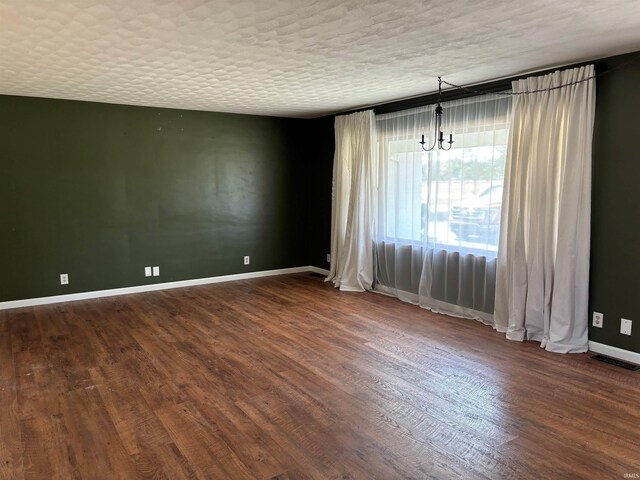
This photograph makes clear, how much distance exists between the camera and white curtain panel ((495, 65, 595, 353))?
364 cm

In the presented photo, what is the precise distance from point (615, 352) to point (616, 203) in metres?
1.22

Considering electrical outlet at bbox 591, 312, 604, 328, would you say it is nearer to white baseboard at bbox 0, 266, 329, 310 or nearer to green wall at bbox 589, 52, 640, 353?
green wall at bbox 589, 52, 640, 353

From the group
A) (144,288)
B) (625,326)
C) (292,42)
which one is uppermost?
(292,42)

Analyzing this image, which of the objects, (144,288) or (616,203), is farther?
(144,288)

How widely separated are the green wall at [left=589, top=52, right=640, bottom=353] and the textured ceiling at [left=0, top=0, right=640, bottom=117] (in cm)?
28

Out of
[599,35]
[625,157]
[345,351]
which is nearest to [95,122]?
[345,351]

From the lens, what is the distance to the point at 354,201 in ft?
19.6

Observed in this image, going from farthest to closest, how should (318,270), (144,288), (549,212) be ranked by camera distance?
(318,270), (144,288), (549,212)

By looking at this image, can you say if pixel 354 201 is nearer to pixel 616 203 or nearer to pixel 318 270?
pixel 318 270

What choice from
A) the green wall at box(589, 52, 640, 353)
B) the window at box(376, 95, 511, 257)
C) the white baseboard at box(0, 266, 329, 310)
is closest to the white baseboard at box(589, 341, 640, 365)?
the green wall at box(589, 52, 640, 353)

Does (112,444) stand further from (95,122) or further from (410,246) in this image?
(95,122)

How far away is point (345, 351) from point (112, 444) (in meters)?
1.95

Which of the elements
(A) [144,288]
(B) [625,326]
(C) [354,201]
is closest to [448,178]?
(C) [354,201]

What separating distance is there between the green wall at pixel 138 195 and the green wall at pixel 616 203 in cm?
440
